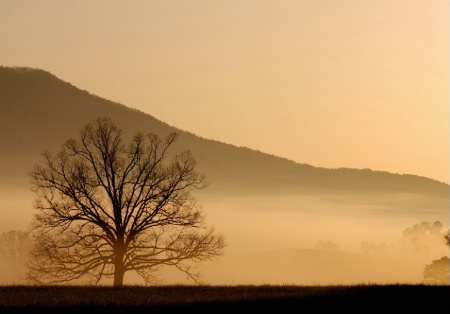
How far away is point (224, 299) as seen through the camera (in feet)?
106

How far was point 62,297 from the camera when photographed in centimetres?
3316

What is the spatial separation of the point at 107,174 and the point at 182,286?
8.58m

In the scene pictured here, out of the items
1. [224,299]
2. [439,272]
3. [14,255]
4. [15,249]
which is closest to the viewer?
[224,299]

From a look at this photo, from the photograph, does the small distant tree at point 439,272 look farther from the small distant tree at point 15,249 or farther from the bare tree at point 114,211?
the small distant tree at point 15,249

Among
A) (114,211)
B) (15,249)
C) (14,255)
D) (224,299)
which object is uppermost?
(15,249)

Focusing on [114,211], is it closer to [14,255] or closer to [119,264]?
[119,264]

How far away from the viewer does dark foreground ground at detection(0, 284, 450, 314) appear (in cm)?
3014

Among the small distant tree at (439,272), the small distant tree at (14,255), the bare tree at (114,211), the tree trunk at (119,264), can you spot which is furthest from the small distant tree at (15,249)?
the tree trunk at (119,264)

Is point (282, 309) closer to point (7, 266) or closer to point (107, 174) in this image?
point (107, 174)

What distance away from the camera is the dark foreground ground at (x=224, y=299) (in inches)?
1187

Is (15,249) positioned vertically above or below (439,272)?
above

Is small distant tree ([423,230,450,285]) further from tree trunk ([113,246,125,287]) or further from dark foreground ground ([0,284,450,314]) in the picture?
dark foreground ground ([0,284,450,314])

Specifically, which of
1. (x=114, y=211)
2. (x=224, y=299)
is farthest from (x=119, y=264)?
(x=224, y=299)

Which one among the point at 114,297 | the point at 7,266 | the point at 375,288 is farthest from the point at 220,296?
the point at 7,266
